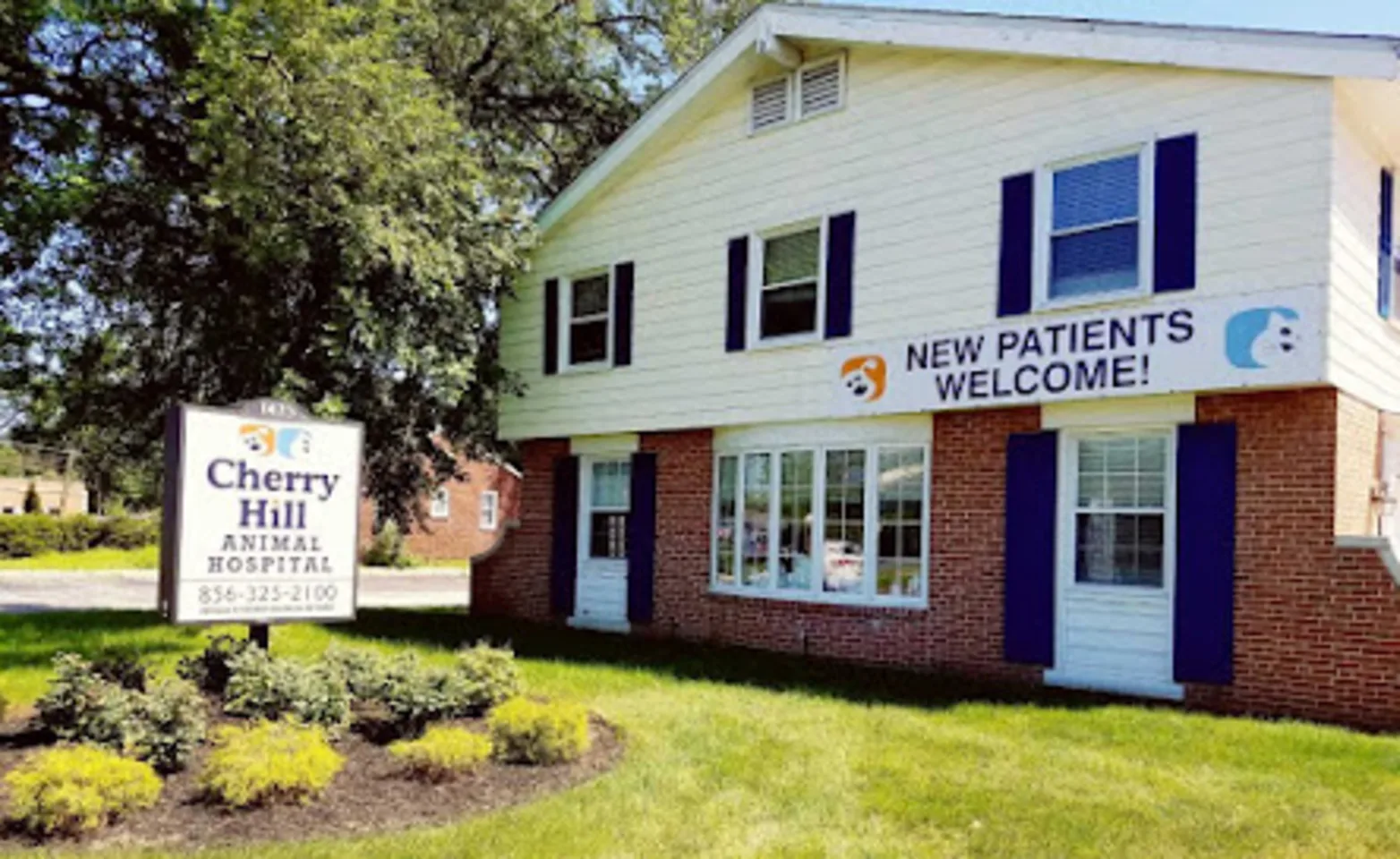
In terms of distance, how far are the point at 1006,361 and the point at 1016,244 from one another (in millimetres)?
1213

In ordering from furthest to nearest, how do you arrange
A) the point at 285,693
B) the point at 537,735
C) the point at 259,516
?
1. the point at 259,516
2. the point at 285,693
3. the point at 537,735

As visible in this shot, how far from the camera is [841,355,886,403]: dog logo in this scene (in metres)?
12.5

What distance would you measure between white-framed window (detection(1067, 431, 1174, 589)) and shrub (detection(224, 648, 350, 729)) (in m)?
7.03

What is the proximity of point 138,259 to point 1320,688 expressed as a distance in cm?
1479

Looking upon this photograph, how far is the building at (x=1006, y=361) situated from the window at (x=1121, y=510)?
32mm

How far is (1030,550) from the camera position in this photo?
11.2 m

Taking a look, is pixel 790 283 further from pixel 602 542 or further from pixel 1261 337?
pixel 1261 337

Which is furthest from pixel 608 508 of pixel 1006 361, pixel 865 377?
pixel 1006 361

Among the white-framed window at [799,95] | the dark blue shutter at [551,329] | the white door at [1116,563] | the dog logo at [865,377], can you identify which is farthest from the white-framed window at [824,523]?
the white-framed window at [799,95]

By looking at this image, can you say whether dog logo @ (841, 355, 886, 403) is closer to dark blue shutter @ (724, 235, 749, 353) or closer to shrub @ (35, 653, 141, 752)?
dark blue shutter @ (724, 235, 749, 353)

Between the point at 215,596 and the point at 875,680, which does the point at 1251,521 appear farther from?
the point at 215,596

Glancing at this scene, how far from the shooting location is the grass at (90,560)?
30.6m

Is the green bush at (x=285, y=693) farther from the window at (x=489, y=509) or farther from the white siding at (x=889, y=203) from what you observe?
the window at (x=489, y=509)

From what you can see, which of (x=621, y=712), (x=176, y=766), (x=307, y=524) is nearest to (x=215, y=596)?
(x=307, y=524)
